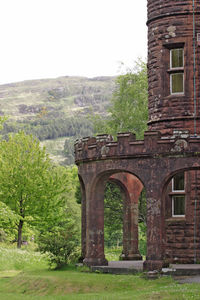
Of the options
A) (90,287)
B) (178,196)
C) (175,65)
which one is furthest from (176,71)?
(90,287)

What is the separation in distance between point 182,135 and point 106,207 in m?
19.6

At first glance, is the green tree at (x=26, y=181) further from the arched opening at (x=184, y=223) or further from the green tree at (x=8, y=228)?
the arched opening at (x=184, y=223)

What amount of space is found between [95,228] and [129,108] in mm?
21271

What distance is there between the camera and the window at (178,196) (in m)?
23.3

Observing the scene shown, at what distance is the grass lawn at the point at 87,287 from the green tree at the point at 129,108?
19.4 meters

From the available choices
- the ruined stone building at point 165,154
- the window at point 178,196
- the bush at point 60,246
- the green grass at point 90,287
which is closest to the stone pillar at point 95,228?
the ruined stone building at point 165,154

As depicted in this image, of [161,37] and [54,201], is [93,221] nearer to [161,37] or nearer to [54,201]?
[161,37]

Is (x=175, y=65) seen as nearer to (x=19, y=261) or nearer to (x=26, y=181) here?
(x=19, y=261)

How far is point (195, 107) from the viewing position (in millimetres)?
23375

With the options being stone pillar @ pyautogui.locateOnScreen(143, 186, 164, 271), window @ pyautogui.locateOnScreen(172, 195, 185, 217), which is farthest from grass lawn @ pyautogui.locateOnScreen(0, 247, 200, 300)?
window @ pyautogui.locateOnScreen(172, 195, 185, 217)

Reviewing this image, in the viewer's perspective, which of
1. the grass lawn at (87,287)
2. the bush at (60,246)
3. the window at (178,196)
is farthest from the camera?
the bush at (60,246)

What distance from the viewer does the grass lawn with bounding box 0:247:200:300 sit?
17020 millimetres

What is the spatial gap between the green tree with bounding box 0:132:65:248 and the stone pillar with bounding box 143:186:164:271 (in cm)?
1785

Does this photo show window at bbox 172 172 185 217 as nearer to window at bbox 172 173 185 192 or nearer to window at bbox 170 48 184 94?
window at bbox 172 173 185 192
